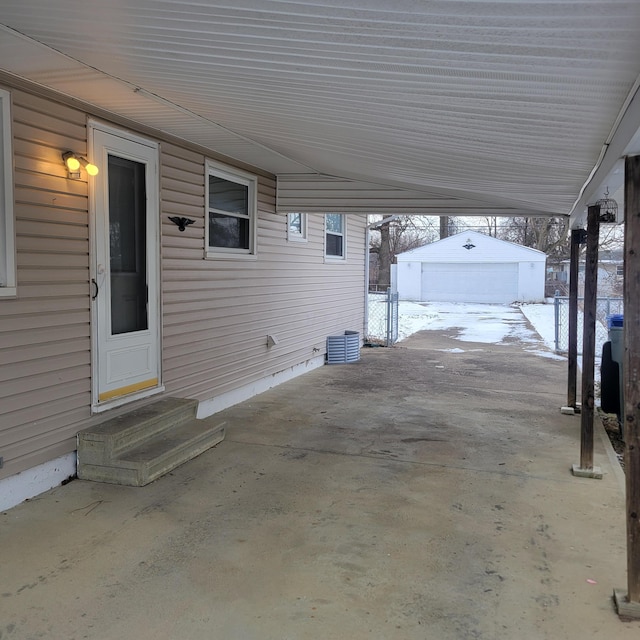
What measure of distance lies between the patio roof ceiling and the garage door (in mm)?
21298

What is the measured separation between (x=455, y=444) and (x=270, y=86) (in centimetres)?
331

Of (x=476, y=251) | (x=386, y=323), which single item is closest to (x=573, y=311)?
(x=386, y=323)

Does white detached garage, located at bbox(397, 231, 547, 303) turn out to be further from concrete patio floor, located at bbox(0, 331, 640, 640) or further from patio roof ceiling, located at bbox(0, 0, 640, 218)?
patio roof ceiling, located at bbox(0, 0, 640, 218)

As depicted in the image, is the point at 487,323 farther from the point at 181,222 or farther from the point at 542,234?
the point at 542,234

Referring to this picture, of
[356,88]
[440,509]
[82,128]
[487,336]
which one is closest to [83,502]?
[440,509]

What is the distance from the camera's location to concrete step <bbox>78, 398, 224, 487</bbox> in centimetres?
390

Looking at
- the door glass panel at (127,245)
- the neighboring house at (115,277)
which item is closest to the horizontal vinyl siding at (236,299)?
the neighboring house at (115,277)

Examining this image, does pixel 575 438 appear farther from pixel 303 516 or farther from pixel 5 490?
pixel 5 490

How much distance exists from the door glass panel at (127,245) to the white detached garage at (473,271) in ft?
72.2

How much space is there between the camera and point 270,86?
3.09 meters

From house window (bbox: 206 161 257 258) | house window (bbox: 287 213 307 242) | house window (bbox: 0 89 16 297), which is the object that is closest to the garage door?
house window (bbox: 287 213 307 242)

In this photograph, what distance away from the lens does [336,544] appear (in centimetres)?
311

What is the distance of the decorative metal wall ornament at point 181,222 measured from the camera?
5108 mm

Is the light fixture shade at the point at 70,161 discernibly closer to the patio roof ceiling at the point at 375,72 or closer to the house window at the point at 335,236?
the patio roof ceiling at the point at 375,72
